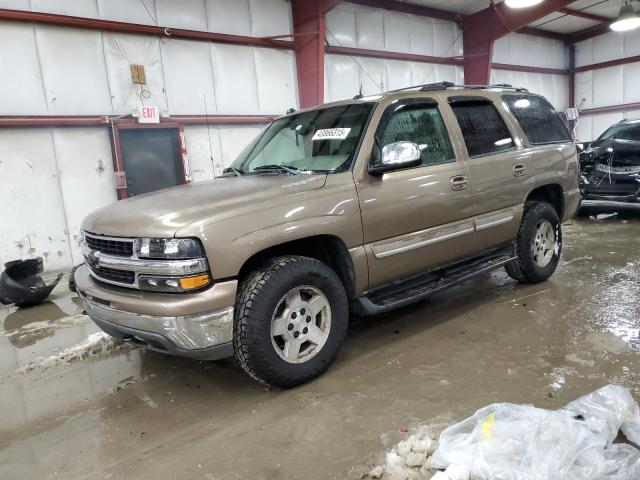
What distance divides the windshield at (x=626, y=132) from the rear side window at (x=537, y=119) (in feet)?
14.4

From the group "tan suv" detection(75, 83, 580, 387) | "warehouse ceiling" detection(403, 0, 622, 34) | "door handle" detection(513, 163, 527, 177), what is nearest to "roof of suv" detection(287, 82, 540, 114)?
"tan suv" detection(75, 83, 580, 387)

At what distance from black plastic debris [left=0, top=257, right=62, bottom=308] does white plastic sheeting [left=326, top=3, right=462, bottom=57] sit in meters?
7.00

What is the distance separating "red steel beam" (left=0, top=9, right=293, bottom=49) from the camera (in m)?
6.35

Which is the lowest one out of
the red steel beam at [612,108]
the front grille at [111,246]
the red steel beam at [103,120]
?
the front grille at [111,246]

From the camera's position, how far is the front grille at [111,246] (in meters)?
2.60

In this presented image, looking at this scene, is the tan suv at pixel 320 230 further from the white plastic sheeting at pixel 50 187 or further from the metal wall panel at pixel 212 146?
the metal wall panel at pixel 212 146

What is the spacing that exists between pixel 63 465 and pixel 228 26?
25.1 ft

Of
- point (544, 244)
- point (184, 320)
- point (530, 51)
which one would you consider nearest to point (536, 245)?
point (544, 244)

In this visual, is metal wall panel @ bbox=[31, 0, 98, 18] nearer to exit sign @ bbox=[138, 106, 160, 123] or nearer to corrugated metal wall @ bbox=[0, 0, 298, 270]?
corrugated metal wall @ bbox=[0, 0, 298, 270]

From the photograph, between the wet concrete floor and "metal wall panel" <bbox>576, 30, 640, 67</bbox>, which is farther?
"metal wall panel" <bbox>576, 30, 640, 67</bbox>

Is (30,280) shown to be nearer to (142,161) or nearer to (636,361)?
(142,161)

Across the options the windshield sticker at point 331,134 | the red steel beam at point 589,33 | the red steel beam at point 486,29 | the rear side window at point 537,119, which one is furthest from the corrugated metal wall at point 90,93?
the red steel beam at point 589,33

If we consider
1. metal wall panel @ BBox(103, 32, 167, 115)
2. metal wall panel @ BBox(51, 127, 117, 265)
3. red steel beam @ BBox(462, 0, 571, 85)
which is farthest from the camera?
red steel beam @ BBox(462, 0, 571, 85)

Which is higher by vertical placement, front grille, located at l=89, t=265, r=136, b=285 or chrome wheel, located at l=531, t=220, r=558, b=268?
front grille, located at l=89, t=265, r=136, b=285
